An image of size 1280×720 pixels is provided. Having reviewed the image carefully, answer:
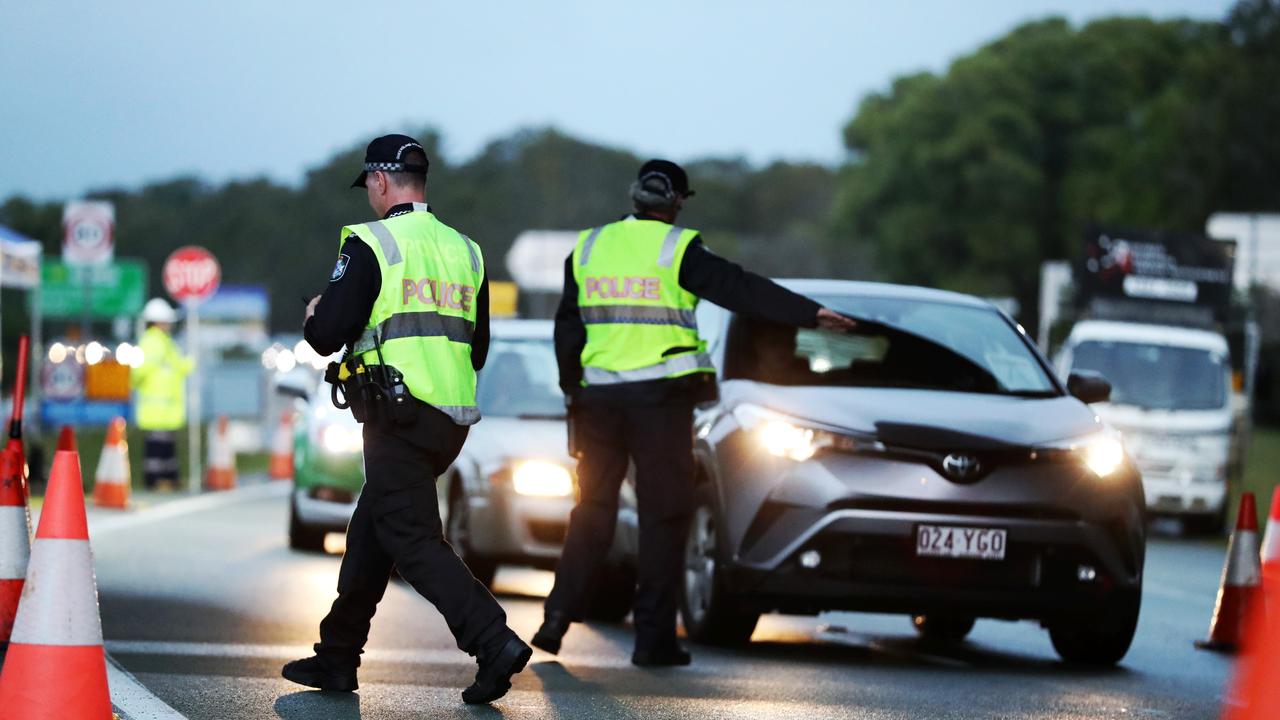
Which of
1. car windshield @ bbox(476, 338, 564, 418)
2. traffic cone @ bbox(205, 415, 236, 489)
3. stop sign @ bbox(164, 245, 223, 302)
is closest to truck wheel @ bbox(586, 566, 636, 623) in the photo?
car windshield @ bbox(476, 338, 564, 418)

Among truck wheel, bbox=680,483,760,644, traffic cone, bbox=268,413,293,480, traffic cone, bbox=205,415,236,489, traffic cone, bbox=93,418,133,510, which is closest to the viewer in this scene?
truck wheel, bbox=680,483,760,644

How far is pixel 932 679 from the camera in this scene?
941 centimetres

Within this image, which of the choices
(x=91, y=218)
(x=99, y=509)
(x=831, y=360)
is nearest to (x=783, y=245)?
(x=91, y=218)

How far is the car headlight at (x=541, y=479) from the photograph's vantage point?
12.9 m

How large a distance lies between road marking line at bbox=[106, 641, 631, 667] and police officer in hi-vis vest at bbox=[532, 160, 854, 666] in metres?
0.29

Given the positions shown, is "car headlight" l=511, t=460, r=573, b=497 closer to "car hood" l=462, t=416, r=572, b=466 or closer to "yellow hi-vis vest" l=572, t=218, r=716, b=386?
"car hood" l=462, t=416, r=572, b=466

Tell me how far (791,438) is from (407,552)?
2.61m

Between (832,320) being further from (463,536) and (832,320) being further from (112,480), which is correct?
(112,480)

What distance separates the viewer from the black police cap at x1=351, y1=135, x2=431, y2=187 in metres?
7.81

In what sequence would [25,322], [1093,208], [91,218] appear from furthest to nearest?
1. [25,322]
2. [1093,208]
3. [91,218]

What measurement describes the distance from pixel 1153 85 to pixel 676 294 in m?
78.7

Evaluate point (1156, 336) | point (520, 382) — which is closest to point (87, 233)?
point (1156, 336)

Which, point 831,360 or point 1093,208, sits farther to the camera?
point 1093,208

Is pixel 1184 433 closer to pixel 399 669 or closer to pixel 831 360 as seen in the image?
pixel 831 360
